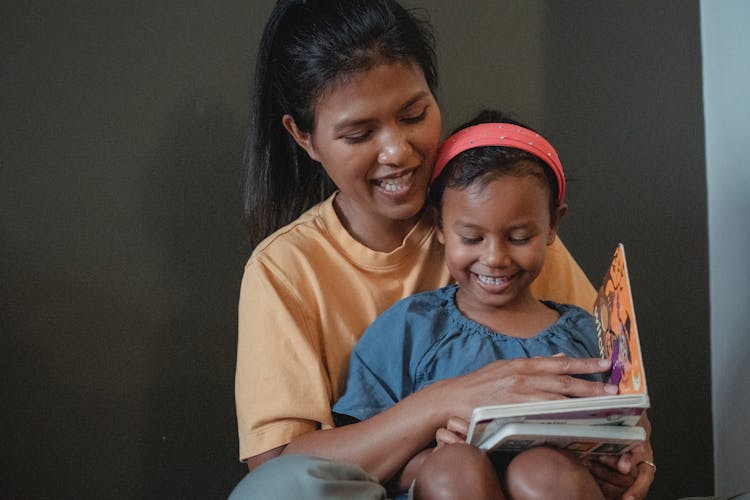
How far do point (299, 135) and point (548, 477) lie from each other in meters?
0.75

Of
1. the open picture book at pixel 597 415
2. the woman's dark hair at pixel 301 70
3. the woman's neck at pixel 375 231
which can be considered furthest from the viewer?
the woman's neck at pixel 375 231

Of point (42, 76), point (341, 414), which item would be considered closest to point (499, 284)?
point (341, 414)

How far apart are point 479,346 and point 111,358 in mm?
788

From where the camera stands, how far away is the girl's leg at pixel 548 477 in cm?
121

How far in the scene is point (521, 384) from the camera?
132 centimetres

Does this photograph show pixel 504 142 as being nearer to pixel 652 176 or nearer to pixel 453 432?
pixel 453 432

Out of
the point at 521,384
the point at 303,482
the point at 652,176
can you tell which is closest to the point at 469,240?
the point at 521,384

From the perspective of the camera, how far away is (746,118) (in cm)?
203

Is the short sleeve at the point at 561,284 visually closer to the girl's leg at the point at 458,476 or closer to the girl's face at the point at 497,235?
the girl's face at the point at 497,235

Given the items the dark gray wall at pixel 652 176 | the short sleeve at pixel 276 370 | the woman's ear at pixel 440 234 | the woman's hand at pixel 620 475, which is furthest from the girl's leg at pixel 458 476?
the dark gray wall at pixel 652 176

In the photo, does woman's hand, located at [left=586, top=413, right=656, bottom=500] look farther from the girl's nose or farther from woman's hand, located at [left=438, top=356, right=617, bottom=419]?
the girl's nose

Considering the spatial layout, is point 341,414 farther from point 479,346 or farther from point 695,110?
point 695,110

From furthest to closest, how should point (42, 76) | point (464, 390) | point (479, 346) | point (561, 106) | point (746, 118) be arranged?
point (561, 106) < point (746, 118) < point (42, 76) < point (479, 346) < point (464, 390)

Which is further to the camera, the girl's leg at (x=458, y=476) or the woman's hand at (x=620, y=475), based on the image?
the woman's hand at (x=620, y=475)
